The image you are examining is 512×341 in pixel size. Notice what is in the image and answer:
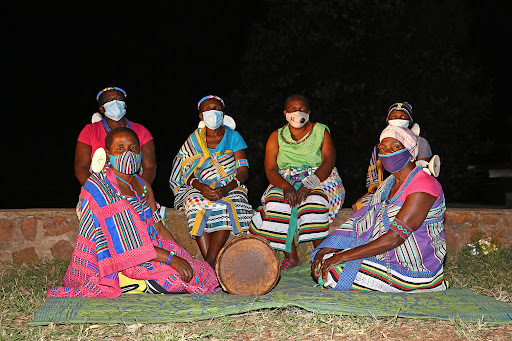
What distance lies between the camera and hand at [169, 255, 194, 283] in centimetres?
511

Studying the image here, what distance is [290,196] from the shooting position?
646cm

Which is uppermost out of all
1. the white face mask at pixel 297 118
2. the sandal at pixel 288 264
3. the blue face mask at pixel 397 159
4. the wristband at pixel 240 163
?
the white face mask at pixel 297 118

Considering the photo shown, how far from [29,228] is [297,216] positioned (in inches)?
116

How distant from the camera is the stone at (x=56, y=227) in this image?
6906 mm

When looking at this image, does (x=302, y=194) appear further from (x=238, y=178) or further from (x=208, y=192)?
(x=208, y=192)

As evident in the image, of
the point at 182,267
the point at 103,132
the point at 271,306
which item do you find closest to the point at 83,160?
the point at 103,132

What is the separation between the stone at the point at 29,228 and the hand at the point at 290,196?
109 inches

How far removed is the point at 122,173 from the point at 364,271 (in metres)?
2.19

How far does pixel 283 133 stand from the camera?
6.95 meters

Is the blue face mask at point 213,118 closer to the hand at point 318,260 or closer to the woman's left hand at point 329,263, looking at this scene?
the hand at point 318,260

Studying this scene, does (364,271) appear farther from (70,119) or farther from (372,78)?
(70,119)

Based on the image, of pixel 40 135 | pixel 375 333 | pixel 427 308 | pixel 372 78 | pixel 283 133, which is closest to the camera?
pixel 375 333

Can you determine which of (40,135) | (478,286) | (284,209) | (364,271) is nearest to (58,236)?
(284,209)

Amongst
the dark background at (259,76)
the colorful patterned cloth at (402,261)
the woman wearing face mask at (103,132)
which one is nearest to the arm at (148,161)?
the woman wearing face mask at (103,132)
